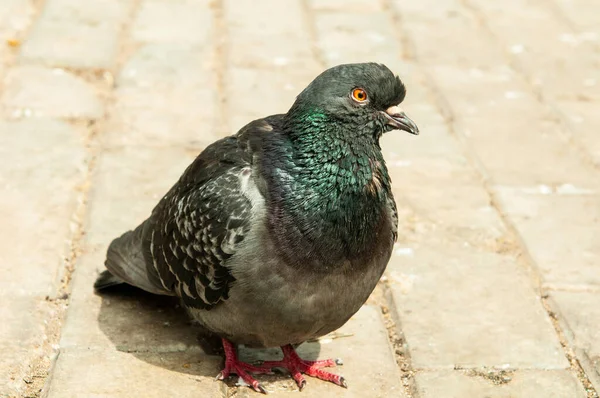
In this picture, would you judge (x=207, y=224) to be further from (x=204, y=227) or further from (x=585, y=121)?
(x=585, y=121)

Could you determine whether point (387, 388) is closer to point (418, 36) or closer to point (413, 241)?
point (413, 241)

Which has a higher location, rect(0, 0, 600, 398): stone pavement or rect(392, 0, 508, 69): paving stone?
rect(0, 0, 600, 398): stone pavement

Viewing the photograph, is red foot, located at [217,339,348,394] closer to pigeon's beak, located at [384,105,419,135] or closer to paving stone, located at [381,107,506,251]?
pigeon's beak, located at [384,105,419,135]

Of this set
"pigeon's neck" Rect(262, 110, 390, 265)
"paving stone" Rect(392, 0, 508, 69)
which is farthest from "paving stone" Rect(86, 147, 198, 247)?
"paving stone" Rect(392, 0, 508, 69)

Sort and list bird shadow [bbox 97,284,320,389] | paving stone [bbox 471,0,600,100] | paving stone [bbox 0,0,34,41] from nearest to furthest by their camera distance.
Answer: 1. bird shadow [bbox 97,284,320,389]
2. paving stone [bbox 0,0,34,41]
3. paving stone [bbox 471,0,600,100]

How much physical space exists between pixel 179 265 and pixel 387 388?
108 centimetres

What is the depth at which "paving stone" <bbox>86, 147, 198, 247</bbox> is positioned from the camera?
17.9 feet

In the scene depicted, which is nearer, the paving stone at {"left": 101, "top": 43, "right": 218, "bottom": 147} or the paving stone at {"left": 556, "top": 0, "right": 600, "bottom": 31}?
the paving stone at {"left": 101, "top": 43, "right": 218, "bottom": 147}

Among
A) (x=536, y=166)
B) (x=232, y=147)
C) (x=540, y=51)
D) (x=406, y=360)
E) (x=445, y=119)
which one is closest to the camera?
(x=232, y=147)

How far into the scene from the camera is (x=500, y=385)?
14.5ft

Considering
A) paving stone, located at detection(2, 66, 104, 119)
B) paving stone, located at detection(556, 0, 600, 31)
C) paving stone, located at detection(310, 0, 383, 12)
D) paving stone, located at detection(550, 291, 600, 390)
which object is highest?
paving stone, located at detection(550, 291, 600, 390)

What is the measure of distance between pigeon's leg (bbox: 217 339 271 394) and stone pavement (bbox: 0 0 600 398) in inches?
2.2

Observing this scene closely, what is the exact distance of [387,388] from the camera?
439cm

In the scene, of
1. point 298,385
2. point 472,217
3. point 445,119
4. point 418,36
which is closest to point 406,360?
point 298,385
